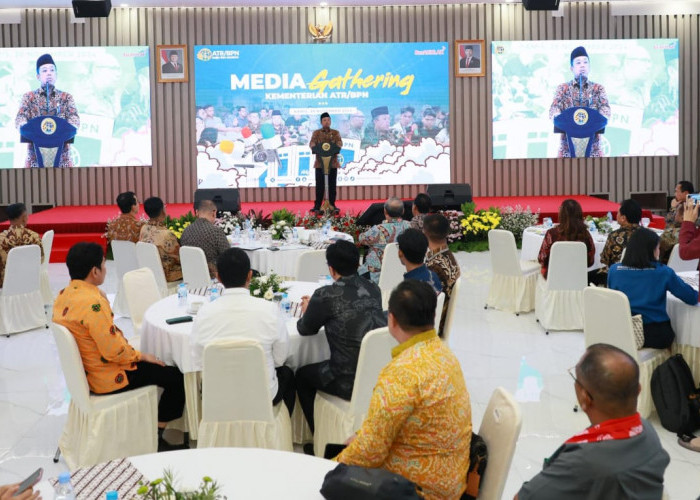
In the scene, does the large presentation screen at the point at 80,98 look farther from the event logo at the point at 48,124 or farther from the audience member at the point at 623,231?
the audience member at the point at 623,231

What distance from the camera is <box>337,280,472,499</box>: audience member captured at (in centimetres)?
261

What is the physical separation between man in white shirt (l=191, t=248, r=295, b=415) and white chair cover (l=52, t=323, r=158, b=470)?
1.65ft

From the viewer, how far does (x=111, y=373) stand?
425cm

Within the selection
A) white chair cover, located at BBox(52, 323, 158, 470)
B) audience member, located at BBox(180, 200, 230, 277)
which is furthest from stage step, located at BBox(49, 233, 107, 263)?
white chair cover, located at BBox(52, 323, 158, 470)

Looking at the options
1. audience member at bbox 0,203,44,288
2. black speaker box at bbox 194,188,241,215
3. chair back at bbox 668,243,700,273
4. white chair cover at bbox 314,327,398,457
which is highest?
black speaker box at bbox 194,188,241,215

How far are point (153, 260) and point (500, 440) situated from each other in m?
4.86

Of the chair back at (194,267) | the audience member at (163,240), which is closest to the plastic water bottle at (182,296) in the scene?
the chair back at (194,267)

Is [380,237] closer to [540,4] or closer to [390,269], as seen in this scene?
[390,269]

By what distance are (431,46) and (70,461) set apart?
11004mm

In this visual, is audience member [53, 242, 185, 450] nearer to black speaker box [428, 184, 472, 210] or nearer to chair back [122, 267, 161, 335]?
chair back [122, 267, 161, 335]

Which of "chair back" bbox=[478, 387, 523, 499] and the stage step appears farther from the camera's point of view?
the stage step

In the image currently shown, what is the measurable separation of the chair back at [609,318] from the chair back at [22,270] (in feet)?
15.0

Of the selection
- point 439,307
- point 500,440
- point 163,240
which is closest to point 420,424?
point 500,440

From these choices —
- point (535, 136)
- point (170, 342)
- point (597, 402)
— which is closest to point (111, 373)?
point (170, 342)
